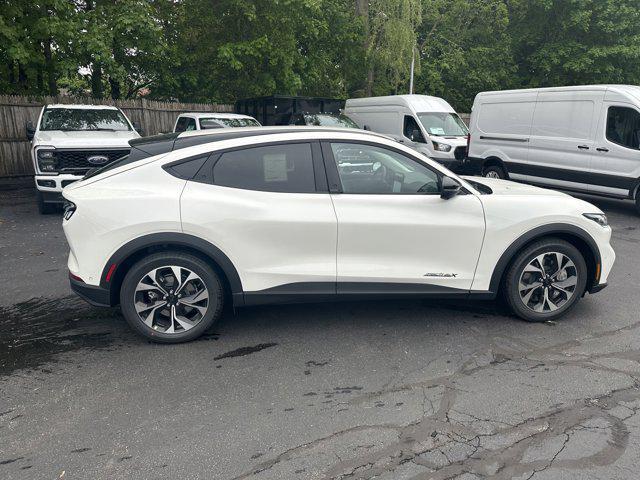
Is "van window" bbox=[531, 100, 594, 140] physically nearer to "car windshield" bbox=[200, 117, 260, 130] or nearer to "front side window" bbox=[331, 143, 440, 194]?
"car windshield" bbox=[200, 117, 260, 130]

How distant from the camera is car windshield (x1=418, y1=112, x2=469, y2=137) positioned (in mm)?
13719

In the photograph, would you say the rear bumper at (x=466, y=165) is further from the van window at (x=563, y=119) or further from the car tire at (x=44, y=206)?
the car tire at (x=44, y=206)

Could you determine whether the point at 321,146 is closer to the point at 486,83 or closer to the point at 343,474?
the point at 343,474

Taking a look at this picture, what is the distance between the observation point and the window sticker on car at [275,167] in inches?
158

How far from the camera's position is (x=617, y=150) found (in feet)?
29.8

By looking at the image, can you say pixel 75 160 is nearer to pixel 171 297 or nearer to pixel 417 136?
pixel 171 297

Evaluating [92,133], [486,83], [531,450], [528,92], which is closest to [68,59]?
[92,133]

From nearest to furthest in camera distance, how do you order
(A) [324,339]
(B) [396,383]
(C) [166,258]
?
1. (B) [396,383]
2. (C) [166,258]
3. (A) [324,339]

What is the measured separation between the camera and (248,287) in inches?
157

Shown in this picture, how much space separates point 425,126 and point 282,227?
10734mm

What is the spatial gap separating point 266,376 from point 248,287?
76cm

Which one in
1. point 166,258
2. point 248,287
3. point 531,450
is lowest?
point 531,450

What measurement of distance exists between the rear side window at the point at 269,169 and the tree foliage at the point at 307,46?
1016cm

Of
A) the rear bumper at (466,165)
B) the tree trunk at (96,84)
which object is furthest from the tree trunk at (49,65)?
the rear bumper at (466,165)
